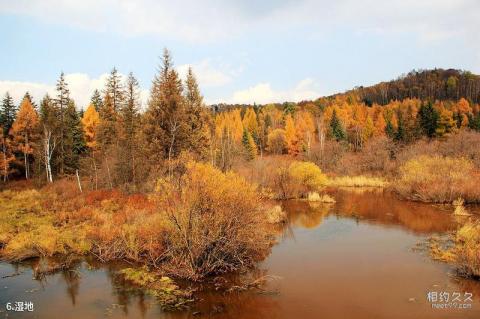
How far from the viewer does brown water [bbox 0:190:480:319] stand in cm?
1187

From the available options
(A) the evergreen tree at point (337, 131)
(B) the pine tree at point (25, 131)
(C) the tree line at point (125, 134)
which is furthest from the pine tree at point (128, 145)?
(A) the evergreen tree at point (337, 131)

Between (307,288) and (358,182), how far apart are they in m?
32.5

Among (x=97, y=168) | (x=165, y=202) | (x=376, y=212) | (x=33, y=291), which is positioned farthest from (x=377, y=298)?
(x=97, y=168)

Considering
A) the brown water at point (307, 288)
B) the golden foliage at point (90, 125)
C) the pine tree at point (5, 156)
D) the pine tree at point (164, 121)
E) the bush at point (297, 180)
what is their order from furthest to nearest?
1. the golden foliage at point (90, 125)
2. the pine tree at point (5, 156)
3. the bush at point (297, 180)
4. the pine tree at point (164, 121)
5. the brown water at point (307, 288)

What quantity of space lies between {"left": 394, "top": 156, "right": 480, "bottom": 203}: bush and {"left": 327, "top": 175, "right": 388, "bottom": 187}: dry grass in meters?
8.47

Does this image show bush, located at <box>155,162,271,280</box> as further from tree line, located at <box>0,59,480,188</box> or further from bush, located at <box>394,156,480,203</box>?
bush, located at <box>394,156,480,203</box>

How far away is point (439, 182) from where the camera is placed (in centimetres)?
3117

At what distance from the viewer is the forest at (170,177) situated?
47.5 ft

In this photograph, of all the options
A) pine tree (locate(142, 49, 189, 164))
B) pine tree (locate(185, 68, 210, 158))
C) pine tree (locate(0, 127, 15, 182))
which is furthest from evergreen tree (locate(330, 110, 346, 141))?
pine tree (locate(0, 127, 15, 182))

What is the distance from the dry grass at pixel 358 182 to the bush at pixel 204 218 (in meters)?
30.9

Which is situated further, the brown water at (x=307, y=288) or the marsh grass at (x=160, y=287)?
the marsh grass at (x=160, y=287)

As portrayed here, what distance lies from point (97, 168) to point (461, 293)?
32097mm

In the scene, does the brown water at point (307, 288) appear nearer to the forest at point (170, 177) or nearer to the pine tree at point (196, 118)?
the forest at point (170, 177)

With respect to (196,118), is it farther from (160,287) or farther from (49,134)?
(160,287)
